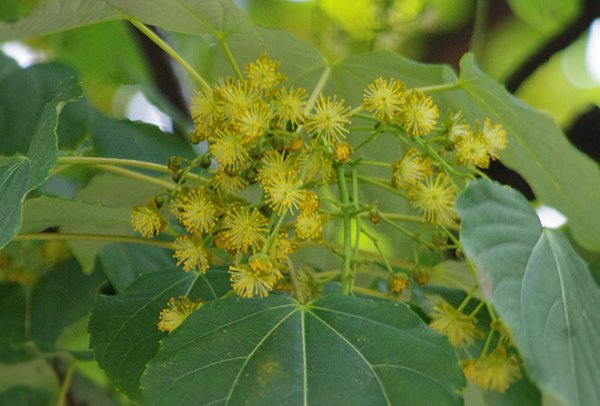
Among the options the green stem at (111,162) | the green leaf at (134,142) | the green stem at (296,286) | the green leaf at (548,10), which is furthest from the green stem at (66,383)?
the green leaf at (548,10)

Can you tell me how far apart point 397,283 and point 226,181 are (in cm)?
16

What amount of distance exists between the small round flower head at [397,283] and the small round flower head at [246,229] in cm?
12

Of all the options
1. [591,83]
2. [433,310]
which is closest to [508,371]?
[433,310]

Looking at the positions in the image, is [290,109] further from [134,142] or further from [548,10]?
[548,10]

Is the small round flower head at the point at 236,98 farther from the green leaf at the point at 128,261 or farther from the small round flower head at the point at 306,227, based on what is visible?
the green leaf at the point at 128,261

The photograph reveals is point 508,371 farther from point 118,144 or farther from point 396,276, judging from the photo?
point 118,144

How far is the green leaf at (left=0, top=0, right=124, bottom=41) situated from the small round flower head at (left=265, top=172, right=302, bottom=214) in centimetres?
23

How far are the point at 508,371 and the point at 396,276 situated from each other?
0.12 meters

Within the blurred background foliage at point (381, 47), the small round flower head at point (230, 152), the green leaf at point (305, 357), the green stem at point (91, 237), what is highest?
the blurred background foliage at point (381, 47)

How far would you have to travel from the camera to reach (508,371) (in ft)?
2.13

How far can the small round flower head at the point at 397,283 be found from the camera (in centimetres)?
65

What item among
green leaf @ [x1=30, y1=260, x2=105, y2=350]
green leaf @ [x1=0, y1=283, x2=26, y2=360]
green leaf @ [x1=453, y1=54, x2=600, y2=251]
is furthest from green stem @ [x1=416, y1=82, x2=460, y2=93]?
green leaf @ [x1=0, y1=283, x2=26, y2=360]

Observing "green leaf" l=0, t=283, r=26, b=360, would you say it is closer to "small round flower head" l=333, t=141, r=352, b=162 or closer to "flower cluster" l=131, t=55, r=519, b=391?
"flower cluster" l=131, t=55, r=519, b=391

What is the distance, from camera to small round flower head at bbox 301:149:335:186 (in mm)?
626
